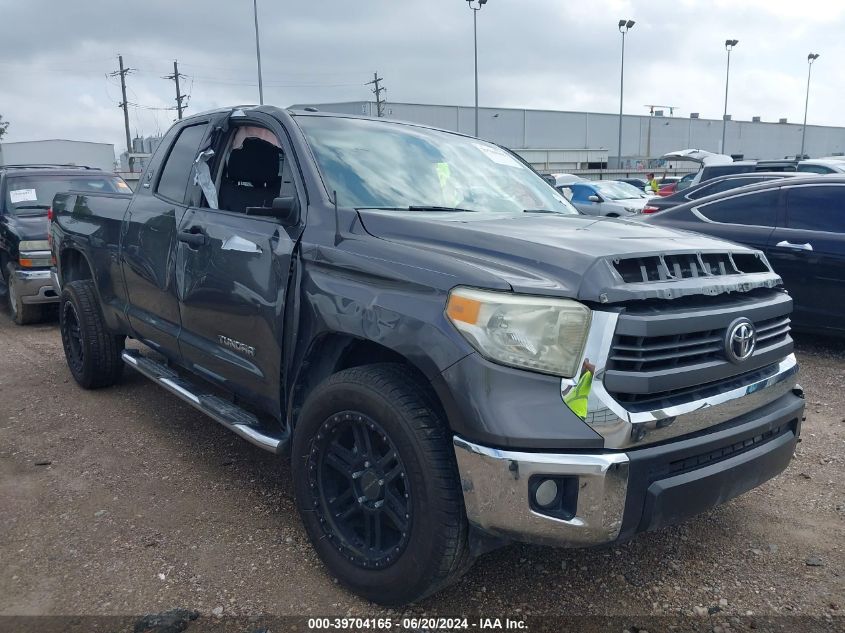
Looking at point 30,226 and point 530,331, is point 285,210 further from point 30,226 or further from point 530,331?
point 30,226

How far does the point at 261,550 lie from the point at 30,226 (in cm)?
659

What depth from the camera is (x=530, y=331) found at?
7.36ft

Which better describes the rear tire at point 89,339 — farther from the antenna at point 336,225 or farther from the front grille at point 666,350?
the front grille at point 666,350

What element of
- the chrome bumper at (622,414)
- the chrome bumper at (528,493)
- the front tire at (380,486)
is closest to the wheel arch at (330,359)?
the front tire at (380,486)

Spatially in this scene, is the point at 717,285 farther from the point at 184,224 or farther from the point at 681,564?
the point at 184,224

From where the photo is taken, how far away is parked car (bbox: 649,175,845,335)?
582 centimetres

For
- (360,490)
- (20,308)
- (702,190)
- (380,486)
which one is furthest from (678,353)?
(20,308)

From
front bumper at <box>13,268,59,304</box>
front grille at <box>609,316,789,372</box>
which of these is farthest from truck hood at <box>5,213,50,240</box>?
front grille at <box>609,316,789,372</box>

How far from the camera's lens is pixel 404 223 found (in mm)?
2832

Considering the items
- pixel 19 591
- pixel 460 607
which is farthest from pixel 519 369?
pixel 19 591

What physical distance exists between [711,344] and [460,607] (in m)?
1.36

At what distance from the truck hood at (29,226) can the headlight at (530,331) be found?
24.0 ft

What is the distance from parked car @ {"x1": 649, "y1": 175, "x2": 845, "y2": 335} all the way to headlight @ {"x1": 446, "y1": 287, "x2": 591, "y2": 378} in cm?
457

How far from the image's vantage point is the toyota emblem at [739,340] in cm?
248
